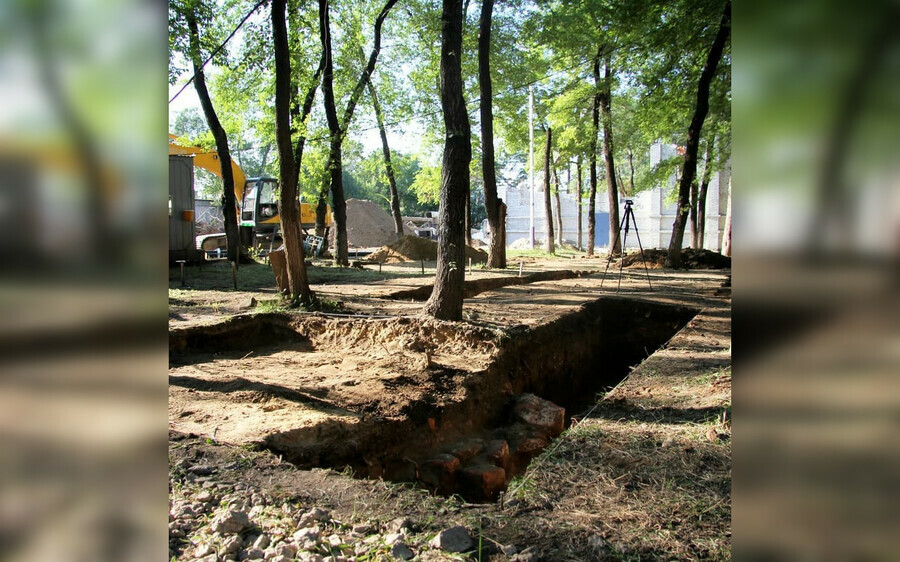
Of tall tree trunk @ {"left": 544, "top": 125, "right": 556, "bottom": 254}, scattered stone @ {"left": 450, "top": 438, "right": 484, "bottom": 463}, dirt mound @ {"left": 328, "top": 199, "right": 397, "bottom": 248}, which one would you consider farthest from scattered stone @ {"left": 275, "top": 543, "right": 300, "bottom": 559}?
dirt mound @ {"left": 328, "top": 199, "right": 397, "bottom": 248}

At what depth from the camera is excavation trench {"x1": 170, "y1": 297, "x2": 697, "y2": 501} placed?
13.8 feet

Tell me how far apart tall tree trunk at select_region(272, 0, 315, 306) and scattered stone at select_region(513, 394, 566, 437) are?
11.9 feet

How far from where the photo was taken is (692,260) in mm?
17422

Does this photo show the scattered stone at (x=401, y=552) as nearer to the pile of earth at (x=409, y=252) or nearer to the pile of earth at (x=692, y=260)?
the pile of earth at (x=692, y=260)

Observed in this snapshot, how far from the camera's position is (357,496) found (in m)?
2.81

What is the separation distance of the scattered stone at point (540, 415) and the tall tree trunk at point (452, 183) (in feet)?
4.84

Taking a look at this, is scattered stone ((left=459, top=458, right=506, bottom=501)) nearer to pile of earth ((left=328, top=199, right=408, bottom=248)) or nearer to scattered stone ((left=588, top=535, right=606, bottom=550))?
scattered stone ((left=588, top=535, right=606, bottom=550))

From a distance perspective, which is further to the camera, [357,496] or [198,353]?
[198,353]

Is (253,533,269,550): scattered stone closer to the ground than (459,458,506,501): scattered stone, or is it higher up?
higher up
